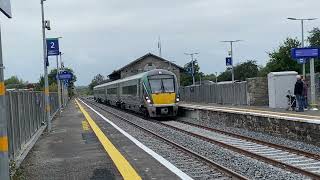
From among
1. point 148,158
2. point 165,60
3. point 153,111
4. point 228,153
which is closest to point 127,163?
point 148,158

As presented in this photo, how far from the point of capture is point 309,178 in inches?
403

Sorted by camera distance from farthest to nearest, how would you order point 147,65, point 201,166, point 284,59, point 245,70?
point 245,70 → point 147,65 → point 284,59 → point 201,166

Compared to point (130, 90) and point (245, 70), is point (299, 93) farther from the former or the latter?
point (245, 70)

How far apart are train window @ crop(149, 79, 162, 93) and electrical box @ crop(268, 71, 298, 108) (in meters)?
6.33

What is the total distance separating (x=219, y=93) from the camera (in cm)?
4619

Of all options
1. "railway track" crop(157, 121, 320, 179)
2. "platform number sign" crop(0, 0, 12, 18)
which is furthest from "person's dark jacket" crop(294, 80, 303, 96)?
"platform number sign" crop(0, 0, 12, 18)

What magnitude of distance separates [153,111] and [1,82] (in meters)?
23.8

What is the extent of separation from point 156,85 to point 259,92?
28.6ft

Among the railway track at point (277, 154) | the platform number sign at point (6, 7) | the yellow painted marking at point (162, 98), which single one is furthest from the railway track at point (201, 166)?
the yellow painted marking at point (162, 98)

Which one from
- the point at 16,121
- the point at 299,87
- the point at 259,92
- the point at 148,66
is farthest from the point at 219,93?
the point at 148,66

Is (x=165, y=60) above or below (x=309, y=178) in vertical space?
above

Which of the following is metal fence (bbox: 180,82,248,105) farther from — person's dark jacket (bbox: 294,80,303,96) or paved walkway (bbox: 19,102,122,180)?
paved walkway (bbox: 19,102,122,180)

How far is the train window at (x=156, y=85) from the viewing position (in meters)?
30.8

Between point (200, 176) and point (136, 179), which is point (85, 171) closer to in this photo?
point (136, 179)
